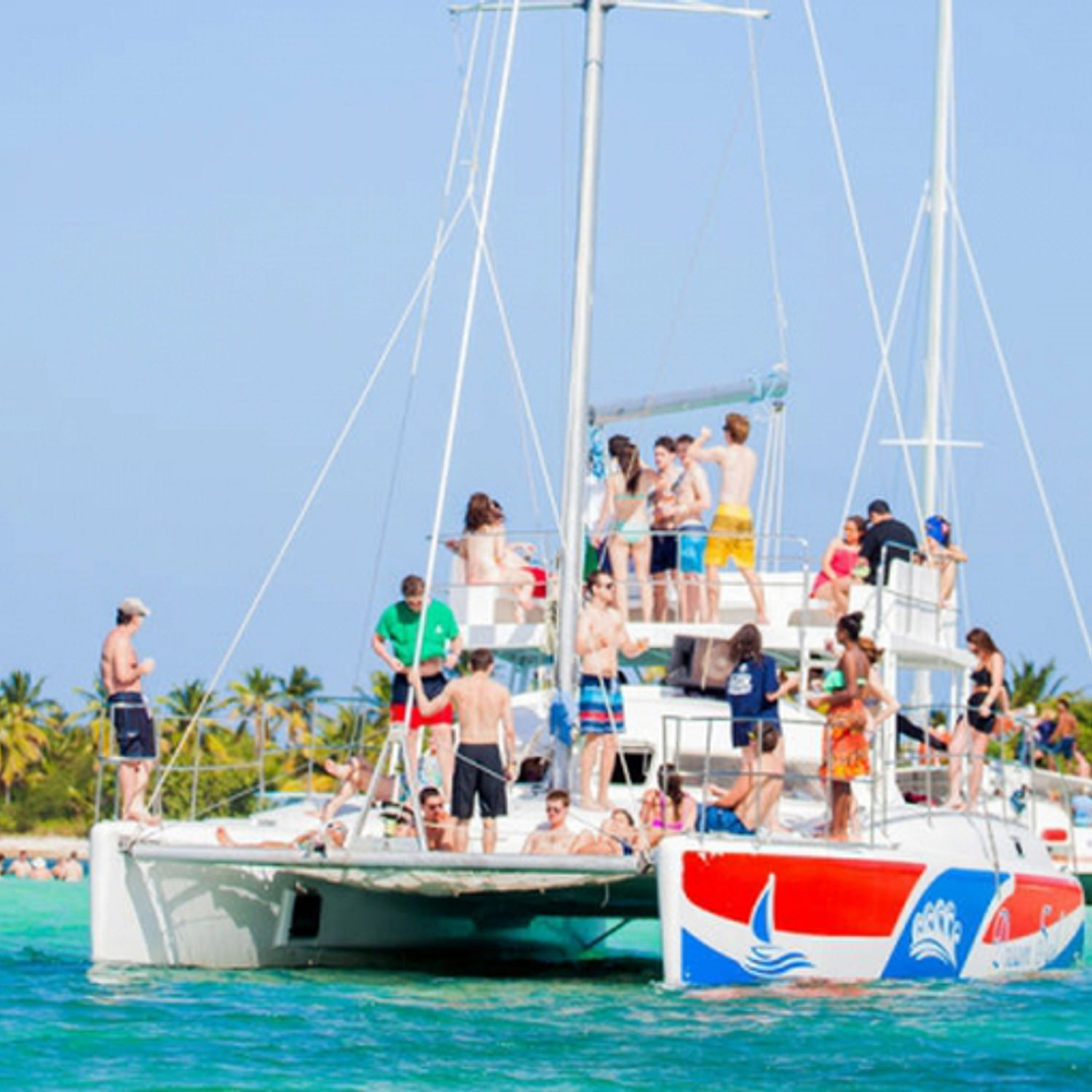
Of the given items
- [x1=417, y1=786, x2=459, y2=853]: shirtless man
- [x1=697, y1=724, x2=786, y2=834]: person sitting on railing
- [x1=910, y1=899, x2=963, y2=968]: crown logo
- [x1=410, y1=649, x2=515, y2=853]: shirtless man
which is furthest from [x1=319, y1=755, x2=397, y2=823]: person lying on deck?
[x1=910, y1=899, x2=963, y2=968]: crown logo

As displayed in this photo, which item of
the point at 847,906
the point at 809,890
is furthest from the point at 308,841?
the point at 847,906

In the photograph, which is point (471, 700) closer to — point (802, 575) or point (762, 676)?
point (762, 676)

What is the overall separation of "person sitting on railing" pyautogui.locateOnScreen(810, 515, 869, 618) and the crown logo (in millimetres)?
3438

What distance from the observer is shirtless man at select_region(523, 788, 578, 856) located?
1466cm

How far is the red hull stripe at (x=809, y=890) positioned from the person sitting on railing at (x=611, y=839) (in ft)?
3.08

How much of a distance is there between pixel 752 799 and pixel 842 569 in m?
4.60

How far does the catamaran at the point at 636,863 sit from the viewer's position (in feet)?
44.8

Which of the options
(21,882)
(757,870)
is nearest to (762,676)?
(757,870)

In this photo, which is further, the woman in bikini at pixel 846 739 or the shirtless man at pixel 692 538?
the shirtless man at pixel 692 538

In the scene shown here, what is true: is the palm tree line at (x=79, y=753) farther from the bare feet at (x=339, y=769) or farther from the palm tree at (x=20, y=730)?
the bare feet at (x=339, y=769)

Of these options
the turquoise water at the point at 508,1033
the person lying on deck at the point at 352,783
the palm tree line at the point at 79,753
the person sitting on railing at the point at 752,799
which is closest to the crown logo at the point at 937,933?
the turquoise water at the point at 508,1033

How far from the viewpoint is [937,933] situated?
14.9 m

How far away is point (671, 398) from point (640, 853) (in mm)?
6599

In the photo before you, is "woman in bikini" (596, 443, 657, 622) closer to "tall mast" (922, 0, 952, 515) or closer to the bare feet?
the bare feet
